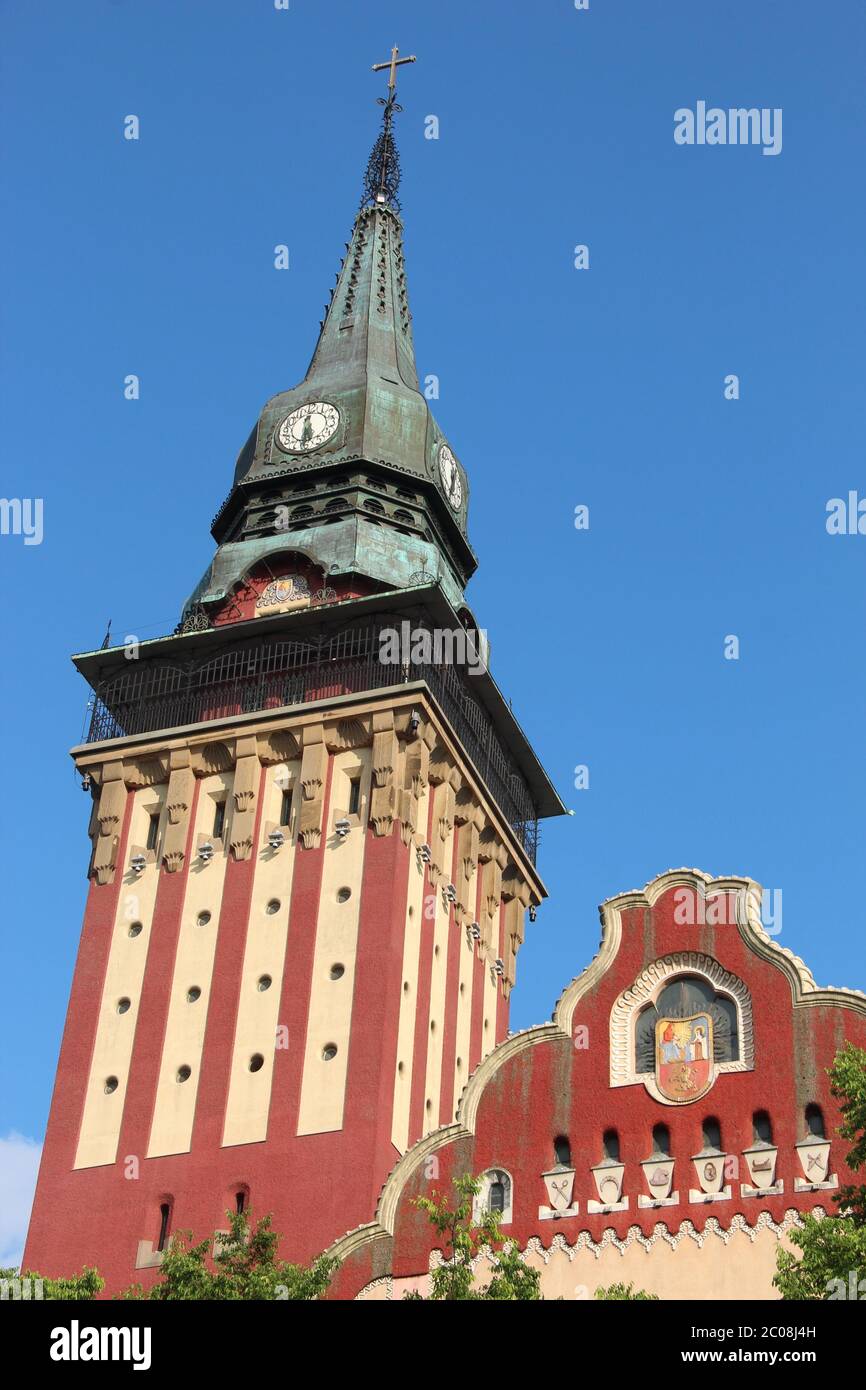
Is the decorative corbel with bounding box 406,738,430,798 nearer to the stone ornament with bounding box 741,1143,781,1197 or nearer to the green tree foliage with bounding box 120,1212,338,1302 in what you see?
the stone ornament with bounding box 741,1143,781,1197

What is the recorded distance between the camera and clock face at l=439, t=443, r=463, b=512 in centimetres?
6619

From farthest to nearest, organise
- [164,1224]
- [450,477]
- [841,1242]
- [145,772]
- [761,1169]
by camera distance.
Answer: [450,477] < [145,772] < [164,1224] < [761,1169] < [841,1242]

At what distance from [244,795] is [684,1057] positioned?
17455 mm

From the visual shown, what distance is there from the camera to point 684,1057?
4131cm

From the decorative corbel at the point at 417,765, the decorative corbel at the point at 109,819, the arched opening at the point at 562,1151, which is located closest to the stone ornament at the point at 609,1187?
the arched opening at the point at 562,1151

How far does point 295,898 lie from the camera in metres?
52.8

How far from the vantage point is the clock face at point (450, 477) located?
66.2 m

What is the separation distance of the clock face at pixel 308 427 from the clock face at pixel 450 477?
3603mm

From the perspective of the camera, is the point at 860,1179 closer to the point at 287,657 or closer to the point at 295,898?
the point at 295,898

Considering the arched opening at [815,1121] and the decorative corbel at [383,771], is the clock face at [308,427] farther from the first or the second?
A: the arched opening at [815,1121]

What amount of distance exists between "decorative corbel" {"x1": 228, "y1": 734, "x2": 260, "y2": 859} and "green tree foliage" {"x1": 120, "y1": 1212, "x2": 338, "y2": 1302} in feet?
55.3

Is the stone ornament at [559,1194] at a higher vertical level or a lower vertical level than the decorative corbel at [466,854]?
lower

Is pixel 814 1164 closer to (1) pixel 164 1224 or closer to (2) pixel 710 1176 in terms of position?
(2) pixel 710 1176

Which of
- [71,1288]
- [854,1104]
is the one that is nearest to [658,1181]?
[854,1104]
